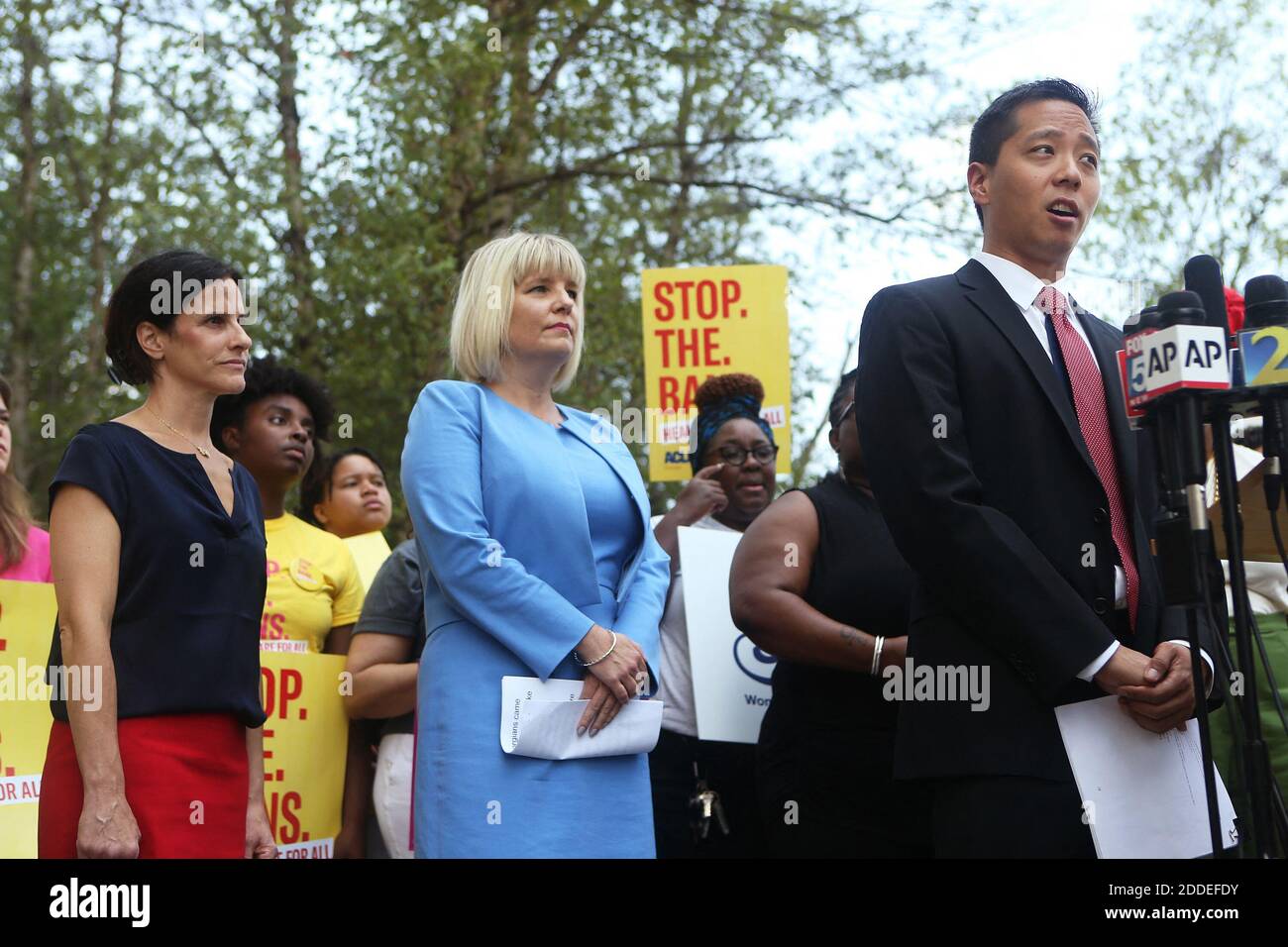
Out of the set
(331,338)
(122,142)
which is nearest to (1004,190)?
(331,338)

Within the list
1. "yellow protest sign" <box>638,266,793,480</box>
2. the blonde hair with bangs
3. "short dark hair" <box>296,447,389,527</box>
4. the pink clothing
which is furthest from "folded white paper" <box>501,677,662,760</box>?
"yellow protest sign" <box>638,266,793,480</box>

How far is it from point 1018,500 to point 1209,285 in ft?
1.76

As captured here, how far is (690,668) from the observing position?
4.76m

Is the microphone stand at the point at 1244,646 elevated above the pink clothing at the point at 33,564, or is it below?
below

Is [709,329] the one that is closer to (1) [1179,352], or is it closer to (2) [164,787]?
(2) [164,787]

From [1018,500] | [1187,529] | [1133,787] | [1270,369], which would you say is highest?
[1270,369]

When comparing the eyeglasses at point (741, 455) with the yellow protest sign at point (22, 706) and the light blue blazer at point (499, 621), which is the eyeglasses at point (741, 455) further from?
the yellow protest sign at point (22, 706)

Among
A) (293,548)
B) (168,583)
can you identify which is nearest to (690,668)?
(293,548)

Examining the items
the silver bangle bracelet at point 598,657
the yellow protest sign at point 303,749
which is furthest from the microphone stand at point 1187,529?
the yellow protest sign at point 303,749

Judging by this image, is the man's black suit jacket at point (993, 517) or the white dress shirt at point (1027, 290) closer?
the man's black suit jacket at point (993, 517)

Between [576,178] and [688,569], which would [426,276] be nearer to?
[576,178]

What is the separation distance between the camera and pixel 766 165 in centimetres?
1425

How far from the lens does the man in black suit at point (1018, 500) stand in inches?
105

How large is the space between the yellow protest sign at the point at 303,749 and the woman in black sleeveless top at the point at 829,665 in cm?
151
